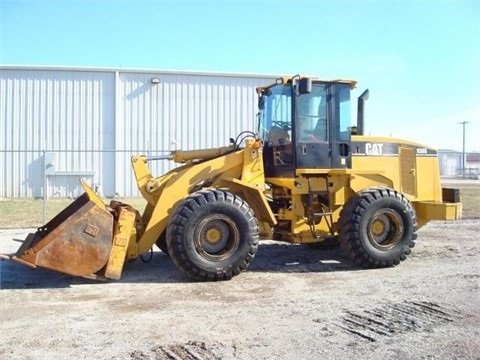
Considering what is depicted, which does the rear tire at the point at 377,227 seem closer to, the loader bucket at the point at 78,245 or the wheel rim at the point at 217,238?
the wheel rim at the point at 217,238

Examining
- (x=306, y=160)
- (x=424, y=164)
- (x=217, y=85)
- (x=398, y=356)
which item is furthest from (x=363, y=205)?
(x=217, y=85)

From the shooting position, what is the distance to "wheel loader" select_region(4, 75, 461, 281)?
6.66 meters

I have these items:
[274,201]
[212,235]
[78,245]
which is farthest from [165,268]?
[274,201]

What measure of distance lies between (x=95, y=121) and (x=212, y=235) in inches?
584

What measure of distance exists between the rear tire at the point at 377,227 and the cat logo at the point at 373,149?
0.73 meters

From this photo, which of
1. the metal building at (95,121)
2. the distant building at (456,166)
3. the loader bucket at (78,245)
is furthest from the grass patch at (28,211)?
the distant building at (456,166)

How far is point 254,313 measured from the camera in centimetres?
549

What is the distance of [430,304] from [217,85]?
16731 mm

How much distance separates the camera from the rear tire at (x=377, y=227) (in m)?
7.66

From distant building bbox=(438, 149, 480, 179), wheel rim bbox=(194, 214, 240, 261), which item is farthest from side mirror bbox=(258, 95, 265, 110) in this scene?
distant building bbox=(438, 149, 480, 179)

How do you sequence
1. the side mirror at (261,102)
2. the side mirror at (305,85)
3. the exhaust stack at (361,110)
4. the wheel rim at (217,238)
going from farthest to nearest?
the side mirror at (261,102)
the exhaust stack at (361,110)
the side mirror at (305,85)
the wheel rim at (217,238)

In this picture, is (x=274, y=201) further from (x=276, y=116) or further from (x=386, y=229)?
(x=386, y=229)

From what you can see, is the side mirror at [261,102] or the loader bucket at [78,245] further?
the side mirror at [261,102]

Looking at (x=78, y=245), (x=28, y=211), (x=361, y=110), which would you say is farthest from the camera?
(x=28, y=211)
